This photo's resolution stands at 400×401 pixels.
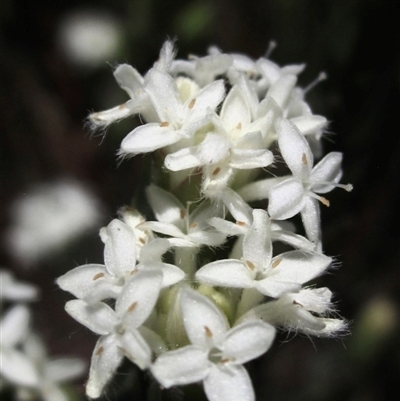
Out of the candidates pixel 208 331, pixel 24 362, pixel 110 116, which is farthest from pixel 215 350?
pixel 24 362

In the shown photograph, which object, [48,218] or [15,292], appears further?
[48,218]

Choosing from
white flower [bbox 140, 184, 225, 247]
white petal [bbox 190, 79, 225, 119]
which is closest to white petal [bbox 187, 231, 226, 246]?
white flower [bbox 140, 184, 225, 247]

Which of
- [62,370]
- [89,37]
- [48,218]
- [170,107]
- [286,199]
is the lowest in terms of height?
[48,218]

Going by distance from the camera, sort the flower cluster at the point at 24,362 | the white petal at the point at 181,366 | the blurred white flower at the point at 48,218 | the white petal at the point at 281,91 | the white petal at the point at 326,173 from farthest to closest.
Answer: the blurred white flower at the point at 48,218 → the flower cluster at the point at 24,362 → the white petal at the point at 281,91 → the white petal at the point at 326,173 → the white petal at the point at 181,366

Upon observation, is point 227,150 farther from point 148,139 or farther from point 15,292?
point 15,292

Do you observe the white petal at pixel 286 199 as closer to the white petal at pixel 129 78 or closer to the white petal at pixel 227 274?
the white petal at pixel 227 274

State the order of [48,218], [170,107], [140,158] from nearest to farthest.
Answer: [170,107] < [140,158] < [48,218]

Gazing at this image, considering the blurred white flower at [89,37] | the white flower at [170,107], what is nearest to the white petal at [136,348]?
the white flower at [170,107]
